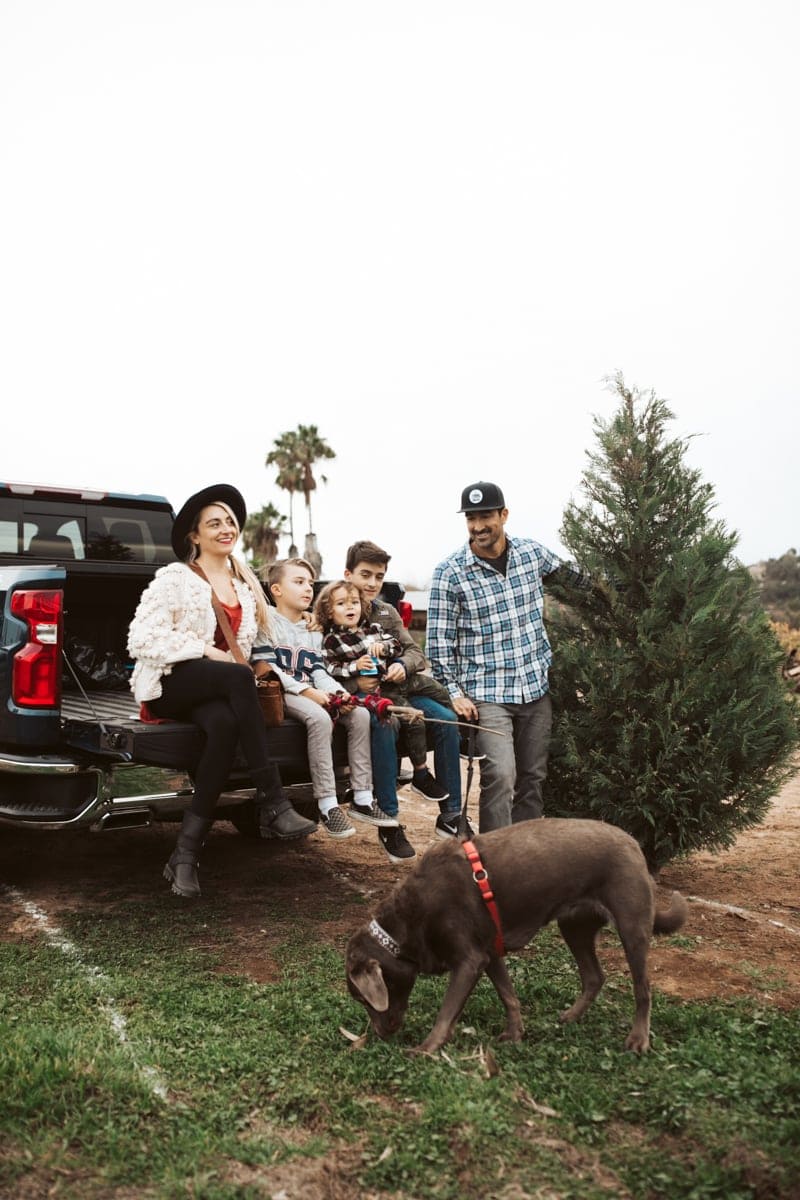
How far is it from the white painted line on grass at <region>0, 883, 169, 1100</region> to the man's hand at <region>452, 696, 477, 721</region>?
87.2 inches

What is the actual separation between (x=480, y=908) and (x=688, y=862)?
3.49 m

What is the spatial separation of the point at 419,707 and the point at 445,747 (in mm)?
277

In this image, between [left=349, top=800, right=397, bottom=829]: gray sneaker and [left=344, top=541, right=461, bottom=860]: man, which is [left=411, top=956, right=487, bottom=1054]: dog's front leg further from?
[left=344, top=541, right=461, bottom=860]: man

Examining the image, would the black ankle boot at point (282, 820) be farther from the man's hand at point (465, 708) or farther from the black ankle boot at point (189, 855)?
the man's hand at point (465, 708)

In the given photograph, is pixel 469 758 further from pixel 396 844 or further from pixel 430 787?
pixel 396 844

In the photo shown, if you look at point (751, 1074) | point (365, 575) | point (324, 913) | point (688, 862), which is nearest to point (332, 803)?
point (324, 913)

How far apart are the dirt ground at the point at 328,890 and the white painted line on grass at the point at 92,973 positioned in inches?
1.9

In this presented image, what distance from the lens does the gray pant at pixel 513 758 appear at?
5.28 m

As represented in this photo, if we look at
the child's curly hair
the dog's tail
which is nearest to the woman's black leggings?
the child's curly hair

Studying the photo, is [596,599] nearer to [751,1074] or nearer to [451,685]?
[451,685]

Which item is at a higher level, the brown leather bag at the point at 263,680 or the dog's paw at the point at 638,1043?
the brown leather bag at the point at 263,680

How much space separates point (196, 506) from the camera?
5227 millimetres

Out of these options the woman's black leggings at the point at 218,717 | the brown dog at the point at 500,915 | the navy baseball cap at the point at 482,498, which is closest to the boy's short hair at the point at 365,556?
the navy baseball cap at the point at 482,498

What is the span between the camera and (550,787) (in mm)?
5746
